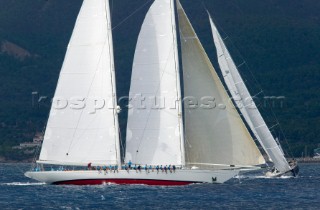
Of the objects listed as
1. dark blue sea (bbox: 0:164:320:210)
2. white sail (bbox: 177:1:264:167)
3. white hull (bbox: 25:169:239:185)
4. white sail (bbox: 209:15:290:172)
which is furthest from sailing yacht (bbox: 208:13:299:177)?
white hull (bbox: 25:169:239:185)

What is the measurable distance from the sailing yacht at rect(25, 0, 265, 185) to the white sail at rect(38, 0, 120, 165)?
0.07 m

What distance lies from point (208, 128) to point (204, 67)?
4.03 m

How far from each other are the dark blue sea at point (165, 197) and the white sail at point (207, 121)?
2156 mm

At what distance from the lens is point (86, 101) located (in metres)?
73.4

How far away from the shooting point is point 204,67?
2879 inches

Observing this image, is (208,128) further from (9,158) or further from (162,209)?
(9,158)

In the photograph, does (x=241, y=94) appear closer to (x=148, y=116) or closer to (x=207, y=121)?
(x=207, y=121)

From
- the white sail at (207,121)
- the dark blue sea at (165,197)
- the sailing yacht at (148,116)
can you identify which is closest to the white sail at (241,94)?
the dark blue sea at (165,197)

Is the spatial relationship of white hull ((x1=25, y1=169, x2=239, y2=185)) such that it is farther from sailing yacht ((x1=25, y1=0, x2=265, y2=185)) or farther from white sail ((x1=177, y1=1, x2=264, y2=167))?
white sail ((x1=177, y1=1, x2=264, y2=167))

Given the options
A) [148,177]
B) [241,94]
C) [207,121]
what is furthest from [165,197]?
[241,94]

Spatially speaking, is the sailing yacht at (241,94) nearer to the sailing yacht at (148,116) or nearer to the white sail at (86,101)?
the sailing yacht at (148,116)

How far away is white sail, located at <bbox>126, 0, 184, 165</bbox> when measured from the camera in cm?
7194

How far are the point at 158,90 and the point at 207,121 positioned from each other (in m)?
3.84

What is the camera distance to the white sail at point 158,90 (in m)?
71.9
